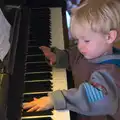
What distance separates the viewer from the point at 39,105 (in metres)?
1.50

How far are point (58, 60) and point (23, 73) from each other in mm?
224

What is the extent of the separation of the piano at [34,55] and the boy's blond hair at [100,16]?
1.07 ft

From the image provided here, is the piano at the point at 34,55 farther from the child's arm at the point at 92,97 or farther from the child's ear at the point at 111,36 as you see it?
the child's ear at the point at 111,36

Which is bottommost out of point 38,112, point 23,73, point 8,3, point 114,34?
point 38,112

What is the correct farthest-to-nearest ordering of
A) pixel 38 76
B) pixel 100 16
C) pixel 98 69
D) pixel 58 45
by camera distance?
pixel 58 45, pixel 38 76, pixel 98 69, pixel 100 16

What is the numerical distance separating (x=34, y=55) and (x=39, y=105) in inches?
16.0

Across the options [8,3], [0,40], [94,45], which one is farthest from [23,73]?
[8,3]

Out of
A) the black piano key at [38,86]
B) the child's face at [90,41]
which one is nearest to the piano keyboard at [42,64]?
the black piano key at [38,86]

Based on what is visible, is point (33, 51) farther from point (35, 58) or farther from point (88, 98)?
point (88, 98)

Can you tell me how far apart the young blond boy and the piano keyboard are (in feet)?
0.13

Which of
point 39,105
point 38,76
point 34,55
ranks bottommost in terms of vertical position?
point 39,105

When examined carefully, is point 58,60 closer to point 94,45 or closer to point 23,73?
point 23,73

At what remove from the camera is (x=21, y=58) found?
1.76m

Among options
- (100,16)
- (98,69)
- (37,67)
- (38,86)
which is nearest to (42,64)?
(37,67)
